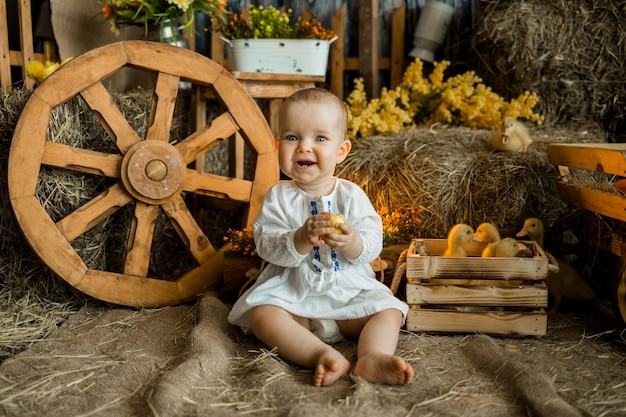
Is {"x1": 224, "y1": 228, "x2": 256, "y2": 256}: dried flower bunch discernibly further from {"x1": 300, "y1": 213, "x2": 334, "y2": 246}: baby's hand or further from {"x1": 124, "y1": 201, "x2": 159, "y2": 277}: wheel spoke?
{"x1": 300, "y1": 213, "x2": 334, "y2": 246}: baby's hand

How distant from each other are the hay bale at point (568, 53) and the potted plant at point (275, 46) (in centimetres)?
101

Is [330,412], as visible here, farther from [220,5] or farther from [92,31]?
[92,31]

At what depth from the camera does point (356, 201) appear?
2.14 metres

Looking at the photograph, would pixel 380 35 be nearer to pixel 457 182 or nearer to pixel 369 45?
pixel 369 45

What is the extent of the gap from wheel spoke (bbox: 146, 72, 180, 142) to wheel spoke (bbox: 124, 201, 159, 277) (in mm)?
291

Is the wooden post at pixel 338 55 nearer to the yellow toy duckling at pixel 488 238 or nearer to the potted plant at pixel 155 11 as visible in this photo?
the potted plant at pixel 155 11

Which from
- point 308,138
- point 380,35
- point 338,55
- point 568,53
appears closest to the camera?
point 308,138

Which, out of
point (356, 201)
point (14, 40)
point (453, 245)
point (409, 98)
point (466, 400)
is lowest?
point (466, 400)

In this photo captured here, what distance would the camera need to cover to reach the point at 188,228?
8.53ft

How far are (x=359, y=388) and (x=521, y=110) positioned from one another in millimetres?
2110

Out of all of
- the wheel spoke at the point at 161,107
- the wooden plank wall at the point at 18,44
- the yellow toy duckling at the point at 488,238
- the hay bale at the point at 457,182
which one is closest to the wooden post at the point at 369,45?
the hay bale at the point at 457,182

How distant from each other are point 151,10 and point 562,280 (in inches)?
81.9

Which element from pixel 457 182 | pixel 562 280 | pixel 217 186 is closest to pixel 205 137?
pixel 217 186

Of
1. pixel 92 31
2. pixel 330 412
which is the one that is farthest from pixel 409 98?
pixel 330 412
